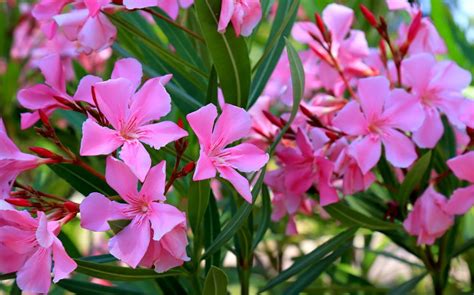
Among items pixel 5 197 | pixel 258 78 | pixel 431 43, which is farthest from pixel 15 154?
pixel 431 43

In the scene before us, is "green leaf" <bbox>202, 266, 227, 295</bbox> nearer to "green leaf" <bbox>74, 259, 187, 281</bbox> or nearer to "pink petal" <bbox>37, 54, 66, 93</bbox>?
"green leaf" <bbox>74, 259, 187, 281</bbox>

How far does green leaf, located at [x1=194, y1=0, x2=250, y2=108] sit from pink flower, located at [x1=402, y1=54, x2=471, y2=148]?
258 millimetres

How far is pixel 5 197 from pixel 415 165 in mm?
487

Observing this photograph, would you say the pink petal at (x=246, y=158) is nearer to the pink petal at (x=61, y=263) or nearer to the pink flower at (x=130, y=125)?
the pink flower at (x=130, y=125)

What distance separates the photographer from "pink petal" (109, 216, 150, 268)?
2.18 feet

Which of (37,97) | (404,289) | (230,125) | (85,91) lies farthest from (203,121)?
(404,289)

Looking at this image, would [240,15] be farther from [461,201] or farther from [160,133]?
[461,201]

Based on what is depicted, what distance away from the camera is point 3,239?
666mm

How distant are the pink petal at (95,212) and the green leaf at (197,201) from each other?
0.36 feet

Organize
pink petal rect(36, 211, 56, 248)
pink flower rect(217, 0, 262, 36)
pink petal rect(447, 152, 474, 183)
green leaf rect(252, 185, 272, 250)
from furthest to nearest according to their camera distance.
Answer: green leaf rect(252, 185, 272, 250) < pink petal rect(447, 152, 474, 183) < pink flower rect(217, 0, 262, 36) < pink petal rect(36, 211, 56, 248)

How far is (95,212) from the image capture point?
2.22ft

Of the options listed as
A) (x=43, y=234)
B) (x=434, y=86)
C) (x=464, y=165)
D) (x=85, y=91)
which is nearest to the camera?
(x=43, y=234)

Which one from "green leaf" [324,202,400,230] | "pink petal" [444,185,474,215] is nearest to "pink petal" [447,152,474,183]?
"pink petal" [444,185,474,215]

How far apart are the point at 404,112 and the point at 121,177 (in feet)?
1.25
